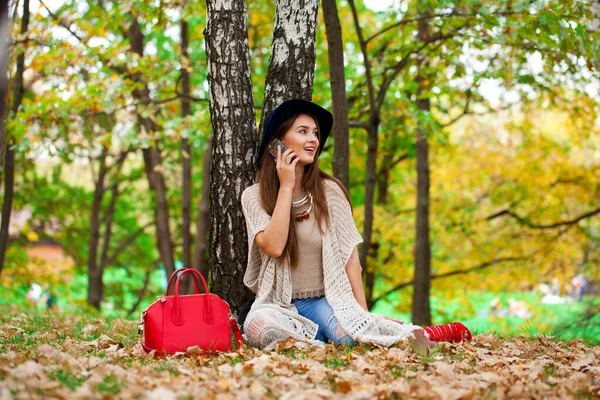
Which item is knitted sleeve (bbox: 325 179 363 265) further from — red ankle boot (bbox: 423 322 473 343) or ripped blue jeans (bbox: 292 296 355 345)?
red ankle boot (bbox: 423 322 473 343)

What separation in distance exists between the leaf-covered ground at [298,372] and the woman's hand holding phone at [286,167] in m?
1.09

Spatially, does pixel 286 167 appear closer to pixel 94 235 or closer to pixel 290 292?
pixel 290 292

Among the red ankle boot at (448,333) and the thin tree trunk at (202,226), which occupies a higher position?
the thin tree trunk at (202,226)

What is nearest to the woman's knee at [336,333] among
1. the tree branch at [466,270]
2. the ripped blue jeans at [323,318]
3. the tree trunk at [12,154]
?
the ripped blue jeans at [323,318]

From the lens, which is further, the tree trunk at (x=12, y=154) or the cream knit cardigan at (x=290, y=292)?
the tree trunk at (x=12, y=154)

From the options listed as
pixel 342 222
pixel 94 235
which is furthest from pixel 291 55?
pixel 94 235

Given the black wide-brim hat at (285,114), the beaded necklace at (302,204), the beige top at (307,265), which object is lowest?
the beige top at (307,265)

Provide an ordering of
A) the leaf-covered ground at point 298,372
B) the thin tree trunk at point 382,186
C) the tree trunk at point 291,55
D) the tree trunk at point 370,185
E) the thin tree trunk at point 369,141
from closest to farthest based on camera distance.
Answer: the leaf-covered ground at point 298,372
the tree trunk at point 291,55
the thin tree trunk at point 369,141
the tree trunk at point 370,185
the thin tree trunk at point 382,186

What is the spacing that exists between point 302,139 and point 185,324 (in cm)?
154

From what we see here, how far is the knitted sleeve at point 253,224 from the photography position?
15.4 ft

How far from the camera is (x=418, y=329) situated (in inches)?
173

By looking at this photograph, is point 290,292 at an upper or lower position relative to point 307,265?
lower

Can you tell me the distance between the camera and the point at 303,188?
4.97m

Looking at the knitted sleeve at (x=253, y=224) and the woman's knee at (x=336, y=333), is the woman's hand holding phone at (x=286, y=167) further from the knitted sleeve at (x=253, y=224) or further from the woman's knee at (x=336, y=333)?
the woman's knee at (x=336, y=333)
